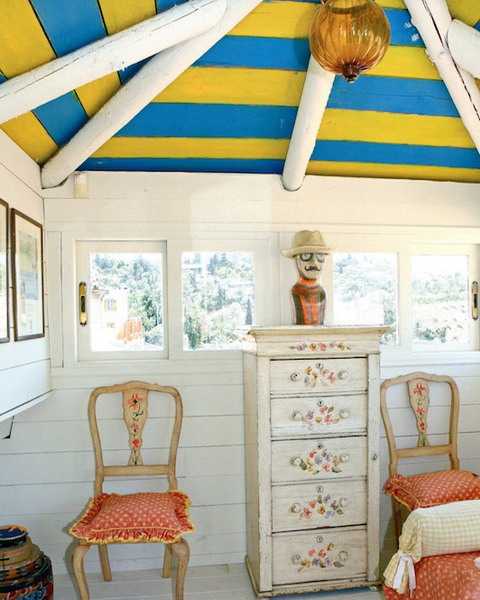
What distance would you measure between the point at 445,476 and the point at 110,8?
268cm

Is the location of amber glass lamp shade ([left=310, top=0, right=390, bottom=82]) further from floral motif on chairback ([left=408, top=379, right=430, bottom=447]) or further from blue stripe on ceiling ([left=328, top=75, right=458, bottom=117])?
floral motif on chairback ([left=408, top=379, right=430, bottom=447])

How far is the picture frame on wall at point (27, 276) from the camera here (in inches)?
98.6

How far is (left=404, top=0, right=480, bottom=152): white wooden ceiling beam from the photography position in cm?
220

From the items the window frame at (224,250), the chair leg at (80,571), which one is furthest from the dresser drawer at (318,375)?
the chair leg at (80,571)

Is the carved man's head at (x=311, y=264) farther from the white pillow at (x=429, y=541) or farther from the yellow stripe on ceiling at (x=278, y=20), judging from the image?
the white pillow at (x=429, y=541)

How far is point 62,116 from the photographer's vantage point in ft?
8.41

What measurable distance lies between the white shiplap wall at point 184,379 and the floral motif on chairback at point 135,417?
98mm

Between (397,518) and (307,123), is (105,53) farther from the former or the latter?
(397,518)

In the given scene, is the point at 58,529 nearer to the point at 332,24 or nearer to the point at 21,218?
the point at 21,218

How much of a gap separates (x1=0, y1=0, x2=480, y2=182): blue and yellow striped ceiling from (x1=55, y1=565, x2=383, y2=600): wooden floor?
7.44 ft

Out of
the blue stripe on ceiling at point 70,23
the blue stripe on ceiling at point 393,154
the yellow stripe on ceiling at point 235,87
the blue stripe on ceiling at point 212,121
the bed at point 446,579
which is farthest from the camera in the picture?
the blue stripe on ceiling at point 393,154

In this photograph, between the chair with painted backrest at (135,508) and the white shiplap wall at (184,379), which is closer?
the chair with painted backrest at (135,508)

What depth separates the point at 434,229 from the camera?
11.1 feet

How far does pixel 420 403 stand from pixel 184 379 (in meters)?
1.39
